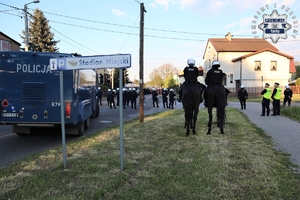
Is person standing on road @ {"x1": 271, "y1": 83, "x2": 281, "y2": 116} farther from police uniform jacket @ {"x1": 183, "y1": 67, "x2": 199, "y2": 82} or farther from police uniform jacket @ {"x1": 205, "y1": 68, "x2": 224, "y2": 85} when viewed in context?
police uniform jacket @ {"x1": 183, "y1": 67, "x2": 199, "y2": 82}

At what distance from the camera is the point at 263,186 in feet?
14.7

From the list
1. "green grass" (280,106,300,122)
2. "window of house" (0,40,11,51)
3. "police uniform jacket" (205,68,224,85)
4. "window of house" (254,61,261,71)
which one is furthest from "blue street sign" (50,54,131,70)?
"window of house" (254,61,261,71)

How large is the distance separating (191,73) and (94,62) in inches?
172

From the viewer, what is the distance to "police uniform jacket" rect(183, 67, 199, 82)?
895 centimetres

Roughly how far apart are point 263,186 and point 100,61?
3.56m

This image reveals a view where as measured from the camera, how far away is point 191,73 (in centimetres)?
895

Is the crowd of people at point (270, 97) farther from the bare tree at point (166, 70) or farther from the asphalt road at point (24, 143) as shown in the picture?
the bare tree at point (166, 70)

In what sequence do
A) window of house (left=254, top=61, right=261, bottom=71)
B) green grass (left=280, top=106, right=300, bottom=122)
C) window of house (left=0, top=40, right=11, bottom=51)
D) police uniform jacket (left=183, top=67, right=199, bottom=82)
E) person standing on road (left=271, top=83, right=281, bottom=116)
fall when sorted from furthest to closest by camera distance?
1. window of house (left=254, top=61, right=261, bottom=71)
2. window of house (left=0, top=40, right=11, bottom=51)
3. person standing on road (left=271, top=83, right=281, bottom=116)
4. green grass (left=280, top=106, right=300, bottom=122)
5. police uniform jacket (left=183, top=67, right=199, bottom=82)

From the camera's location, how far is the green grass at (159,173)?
426 centimetres

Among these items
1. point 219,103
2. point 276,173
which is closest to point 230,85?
point 219,103

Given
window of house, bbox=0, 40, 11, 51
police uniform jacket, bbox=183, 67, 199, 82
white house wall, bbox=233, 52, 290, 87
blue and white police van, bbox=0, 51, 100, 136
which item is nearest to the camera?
blue and white police van, bbox=0, 51, 100, 136

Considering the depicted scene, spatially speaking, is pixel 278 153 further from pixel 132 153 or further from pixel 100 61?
pixel 100 61

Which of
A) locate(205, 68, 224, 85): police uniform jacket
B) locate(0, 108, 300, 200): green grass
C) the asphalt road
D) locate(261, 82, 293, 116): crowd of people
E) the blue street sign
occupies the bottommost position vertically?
the asphalt road

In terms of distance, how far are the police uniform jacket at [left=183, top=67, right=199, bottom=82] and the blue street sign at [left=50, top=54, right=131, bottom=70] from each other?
13.8 feet
